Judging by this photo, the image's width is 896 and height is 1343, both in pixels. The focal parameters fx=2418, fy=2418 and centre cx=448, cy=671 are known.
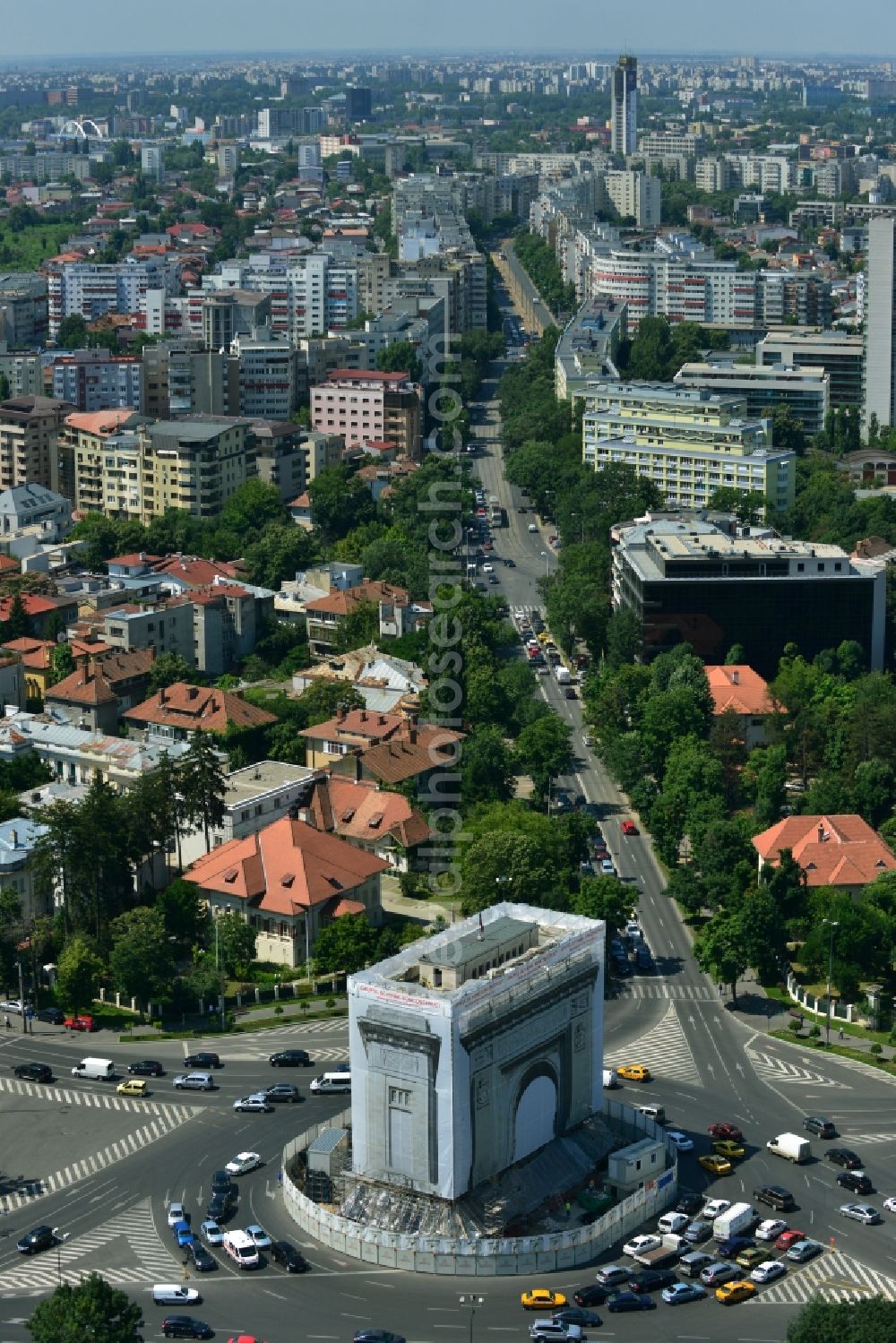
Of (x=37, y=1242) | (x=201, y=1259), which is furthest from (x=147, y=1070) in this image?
(x=201, y=1259)

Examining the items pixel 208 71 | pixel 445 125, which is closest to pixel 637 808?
pixel 445 125

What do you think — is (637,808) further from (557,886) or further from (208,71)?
(208,71)

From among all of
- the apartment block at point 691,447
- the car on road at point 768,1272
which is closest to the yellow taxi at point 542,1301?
the car on road at point 768,1272

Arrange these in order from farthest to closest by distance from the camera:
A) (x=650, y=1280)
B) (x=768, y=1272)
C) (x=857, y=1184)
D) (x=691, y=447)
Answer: (x=691, y=447), (x=857, y=1184), (x=768, y=1272), (x=650, y=1280)

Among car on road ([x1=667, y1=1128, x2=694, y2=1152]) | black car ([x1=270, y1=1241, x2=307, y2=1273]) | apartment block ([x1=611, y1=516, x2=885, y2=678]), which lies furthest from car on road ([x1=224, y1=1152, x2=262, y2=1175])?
apartment block ([x1=611, y1=516, x2=885, y2=678])

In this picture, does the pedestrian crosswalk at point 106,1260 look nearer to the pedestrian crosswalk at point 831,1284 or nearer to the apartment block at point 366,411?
the pedestrian crosswalk at point 831,1284

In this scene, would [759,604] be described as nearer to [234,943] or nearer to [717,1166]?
[234,943]

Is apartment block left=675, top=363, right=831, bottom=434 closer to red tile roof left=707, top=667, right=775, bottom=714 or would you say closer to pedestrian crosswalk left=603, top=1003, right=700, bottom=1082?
red tile roof left=707, top=667, right=775, bottom=714
